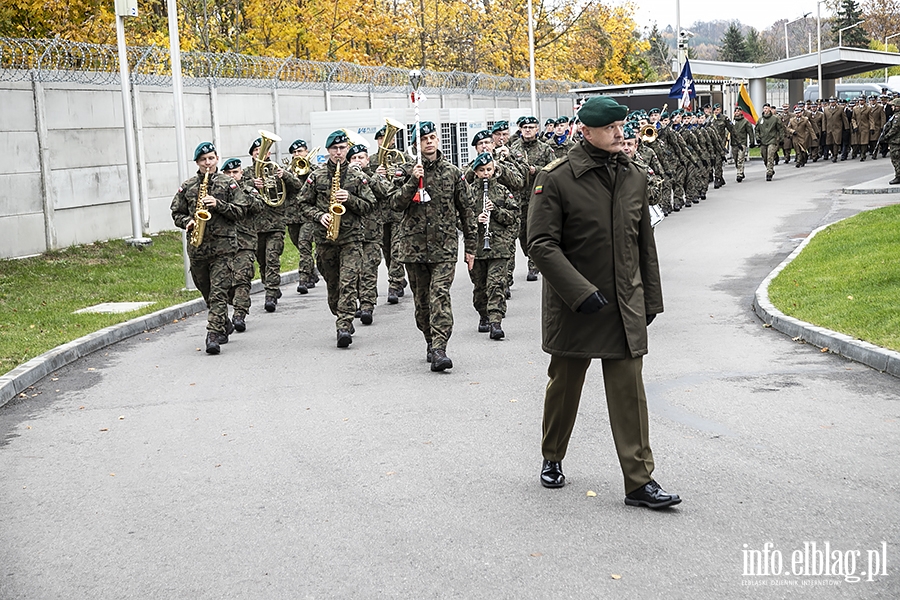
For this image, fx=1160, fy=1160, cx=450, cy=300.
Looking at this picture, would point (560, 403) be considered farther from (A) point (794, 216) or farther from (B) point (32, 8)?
(B) point (32, 8)

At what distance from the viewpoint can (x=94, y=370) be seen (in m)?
10.5

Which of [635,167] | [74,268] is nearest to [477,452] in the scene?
[635,167]

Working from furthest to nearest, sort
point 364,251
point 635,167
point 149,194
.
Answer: point 149,194 < point 364,251 < point 635,167

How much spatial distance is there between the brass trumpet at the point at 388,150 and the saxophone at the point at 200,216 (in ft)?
10.7

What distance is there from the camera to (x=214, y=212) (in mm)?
11406

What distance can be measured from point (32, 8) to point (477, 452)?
58.6 feet

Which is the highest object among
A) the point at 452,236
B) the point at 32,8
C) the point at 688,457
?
the point at 32,8

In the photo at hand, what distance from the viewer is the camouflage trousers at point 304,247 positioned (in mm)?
14961

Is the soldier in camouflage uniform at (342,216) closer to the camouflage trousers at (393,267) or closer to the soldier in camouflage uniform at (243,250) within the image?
the soldier in camouflage uniform at (243,250)

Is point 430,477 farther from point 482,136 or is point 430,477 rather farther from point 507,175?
point 482,136

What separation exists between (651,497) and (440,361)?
13.2ft

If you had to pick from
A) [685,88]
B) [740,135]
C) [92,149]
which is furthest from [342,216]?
[740,135]

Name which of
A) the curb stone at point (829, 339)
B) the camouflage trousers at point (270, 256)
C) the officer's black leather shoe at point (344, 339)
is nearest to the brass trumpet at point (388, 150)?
the camouflage trousers at point (270, 256)

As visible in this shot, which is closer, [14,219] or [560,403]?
[560,403]
